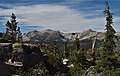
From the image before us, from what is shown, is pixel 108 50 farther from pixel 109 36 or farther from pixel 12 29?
pixel 12 29

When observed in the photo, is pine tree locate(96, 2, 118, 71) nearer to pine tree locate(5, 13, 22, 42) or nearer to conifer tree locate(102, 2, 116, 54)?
conifer tree locate(102, 2, 116, 54)

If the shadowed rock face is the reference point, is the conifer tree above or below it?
above

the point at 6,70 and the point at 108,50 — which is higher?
the point at 108,50

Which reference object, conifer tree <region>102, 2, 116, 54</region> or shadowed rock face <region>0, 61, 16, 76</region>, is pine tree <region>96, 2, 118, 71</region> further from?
shadowed rock face <region>0, 61, 16, 76</region>

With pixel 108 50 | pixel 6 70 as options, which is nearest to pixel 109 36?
pixel 108 50

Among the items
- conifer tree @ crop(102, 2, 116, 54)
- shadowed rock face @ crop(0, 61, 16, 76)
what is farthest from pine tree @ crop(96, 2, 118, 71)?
shadowed rock face @ crop(0, 61, 16, 76)

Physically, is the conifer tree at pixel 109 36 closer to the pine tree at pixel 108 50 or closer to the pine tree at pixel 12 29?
the pine tree at pixel 108 50

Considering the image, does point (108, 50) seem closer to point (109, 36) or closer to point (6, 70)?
point (109, 36)

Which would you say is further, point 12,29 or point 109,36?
point 12,29

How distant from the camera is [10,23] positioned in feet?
365

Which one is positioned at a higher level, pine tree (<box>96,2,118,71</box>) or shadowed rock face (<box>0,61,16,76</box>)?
pine tree (<box>96,2,118,71</box>)

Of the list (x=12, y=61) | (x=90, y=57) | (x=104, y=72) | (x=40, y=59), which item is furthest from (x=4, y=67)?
(x=90, y=57)

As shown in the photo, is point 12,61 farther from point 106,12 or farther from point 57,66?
point 106,12

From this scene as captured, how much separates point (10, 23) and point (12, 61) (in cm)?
3384
